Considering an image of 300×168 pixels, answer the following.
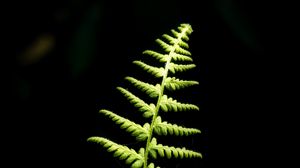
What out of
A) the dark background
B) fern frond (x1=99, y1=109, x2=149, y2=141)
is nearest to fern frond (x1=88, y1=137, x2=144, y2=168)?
fern frond (x1=99, y1=109, x2=149, y2=141)

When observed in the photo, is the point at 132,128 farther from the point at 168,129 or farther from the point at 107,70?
the point at 107,70

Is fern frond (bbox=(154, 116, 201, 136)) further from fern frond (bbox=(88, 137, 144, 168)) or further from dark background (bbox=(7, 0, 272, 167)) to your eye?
dark background (bbox=(7, 0, 272, 167))

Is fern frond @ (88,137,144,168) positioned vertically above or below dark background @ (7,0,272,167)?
below

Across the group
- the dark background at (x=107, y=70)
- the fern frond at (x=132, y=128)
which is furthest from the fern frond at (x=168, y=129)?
the dark background at (x=107, y=70)

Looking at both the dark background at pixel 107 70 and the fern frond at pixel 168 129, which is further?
the dark background at pixel 107 70

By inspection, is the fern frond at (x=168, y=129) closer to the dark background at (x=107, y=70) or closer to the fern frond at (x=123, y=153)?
the fern frond at (x=123, y=153)

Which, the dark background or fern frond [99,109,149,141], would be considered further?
the dark background

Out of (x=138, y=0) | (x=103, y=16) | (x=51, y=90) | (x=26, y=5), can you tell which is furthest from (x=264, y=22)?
(x=26, y=5)

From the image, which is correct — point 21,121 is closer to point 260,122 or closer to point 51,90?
point 51,90

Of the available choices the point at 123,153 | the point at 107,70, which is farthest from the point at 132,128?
the point at 107,70
